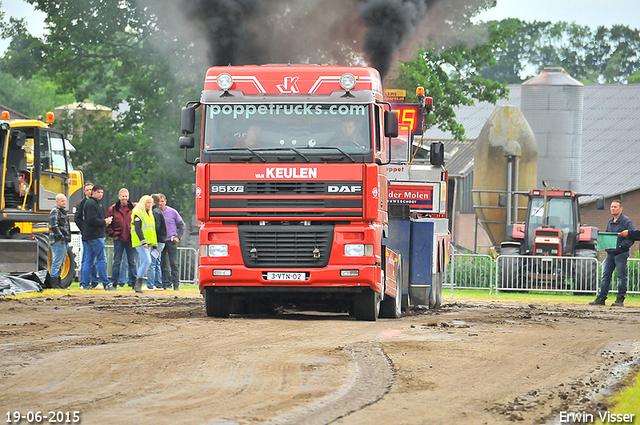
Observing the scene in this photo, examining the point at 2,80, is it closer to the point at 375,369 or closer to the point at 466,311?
the point at 466,311

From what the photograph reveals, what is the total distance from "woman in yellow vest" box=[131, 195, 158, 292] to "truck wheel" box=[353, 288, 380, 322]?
24.9ft

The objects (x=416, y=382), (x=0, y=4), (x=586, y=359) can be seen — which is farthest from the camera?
(x=0, y=4)

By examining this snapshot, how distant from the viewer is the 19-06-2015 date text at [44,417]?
19.7 ft

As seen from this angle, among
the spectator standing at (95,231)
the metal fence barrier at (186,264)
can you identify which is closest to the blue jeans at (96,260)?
the spectator standing at (95,231)

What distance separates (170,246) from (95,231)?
2.92 meters

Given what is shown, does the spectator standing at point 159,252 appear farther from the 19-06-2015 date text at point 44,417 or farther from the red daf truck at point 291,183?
the 19-06-2015 date text at point 44,417

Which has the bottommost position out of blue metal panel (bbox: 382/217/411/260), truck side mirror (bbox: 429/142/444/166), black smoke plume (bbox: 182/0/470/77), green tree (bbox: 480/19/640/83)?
blue metal panel (bbox: 382/217/411/260)

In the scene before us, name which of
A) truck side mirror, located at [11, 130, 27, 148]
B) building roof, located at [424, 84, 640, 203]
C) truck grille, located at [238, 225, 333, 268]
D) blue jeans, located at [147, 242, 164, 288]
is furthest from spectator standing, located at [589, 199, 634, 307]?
building roof, located at [424, 84, 640, 203]

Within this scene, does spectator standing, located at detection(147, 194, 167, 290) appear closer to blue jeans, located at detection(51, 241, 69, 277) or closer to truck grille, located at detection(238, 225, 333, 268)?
blue jeans, located at detection(51, 241, 69, 277)

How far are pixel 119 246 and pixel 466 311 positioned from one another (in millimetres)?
7819

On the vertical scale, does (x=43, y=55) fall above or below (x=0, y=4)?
below

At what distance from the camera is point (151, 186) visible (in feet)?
121

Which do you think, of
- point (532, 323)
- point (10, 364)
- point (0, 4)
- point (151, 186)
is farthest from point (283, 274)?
point (0, 4)

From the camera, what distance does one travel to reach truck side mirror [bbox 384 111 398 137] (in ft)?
42.9
